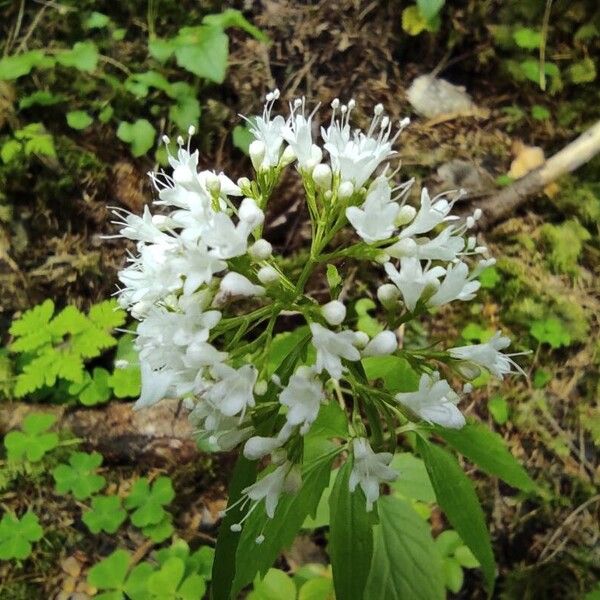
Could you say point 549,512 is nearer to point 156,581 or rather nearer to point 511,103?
point 156,581

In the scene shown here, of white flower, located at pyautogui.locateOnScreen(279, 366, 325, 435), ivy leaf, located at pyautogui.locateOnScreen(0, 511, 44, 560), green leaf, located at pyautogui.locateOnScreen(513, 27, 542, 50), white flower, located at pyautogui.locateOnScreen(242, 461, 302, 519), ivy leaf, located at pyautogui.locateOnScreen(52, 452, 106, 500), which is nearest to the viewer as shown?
white flower, located at pyautogui.locateOnScreen(279, 366, 325, 435)

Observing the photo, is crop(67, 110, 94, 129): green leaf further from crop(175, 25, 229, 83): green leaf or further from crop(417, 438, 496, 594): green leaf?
crop(417, 438, 496, 594): green leaf

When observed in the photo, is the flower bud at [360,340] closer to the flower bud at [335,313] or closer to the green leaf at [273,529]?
the flower bud at [335,313]

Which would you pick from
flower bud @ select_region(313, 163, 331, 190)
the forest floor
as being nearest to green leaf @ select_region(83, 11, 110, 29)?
the forest floor

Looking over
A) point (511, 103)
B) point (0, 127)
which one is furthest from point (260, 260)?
point (511, 103)

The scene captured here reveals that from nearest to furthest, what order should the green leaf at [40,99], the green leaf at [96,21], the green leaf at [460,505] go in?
1. the green leaf at [460,505]
2. the green leaf at [40,99]
3. the green leaf at [96,21]

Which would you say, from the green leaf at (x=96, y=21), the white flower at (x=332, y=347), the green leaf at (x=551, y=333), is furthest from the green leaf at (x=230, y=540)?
the green leaf at (x=96, y=21)
